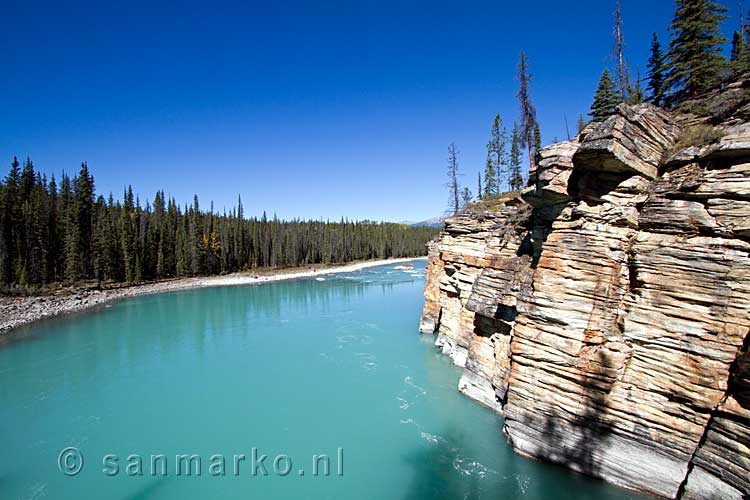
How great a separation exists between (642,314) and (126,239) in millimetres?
67447

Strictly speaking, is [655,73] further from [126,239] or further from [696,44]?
[126,239]

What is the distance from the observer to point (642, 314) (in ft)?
31.0

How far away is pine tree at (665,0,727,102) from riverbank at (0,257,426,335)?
2068 inches

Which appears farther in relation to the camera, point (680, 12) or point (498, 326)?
point (680, 12)

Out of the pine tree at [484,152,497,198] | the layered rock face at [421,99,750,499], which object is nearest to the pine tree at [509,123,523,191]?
the pine tree at [484,152,497,198]

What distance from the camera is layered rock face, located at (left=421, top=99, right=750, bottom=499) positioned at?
814cm

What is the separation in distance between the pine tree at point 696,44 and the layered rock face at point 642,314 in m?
11.9

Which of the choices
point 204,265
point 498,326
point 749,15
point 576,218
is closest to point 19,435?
point 498,326

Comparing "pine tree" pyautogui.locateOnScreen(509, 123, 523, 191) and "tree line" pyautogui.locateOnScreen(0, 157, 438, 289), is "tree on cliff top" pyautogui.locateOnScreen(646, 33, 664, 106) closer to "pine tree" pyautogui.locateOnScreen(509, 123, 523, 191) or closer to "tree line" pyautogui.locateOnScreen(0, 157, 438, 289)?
"pine tree" pyautogui.locateOnScreen(509, 123, 523, 191)

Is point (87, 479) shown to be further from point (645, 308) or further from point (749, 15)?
point (749, 15)

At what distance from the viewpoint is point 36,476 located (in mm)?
11570

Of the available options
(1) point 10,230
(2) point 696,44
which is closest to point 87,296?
(1) point 10,230

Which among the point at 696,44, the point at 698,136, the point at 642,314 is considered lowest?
the point at 642,314

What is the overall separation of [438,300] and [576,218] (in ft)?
52.6
